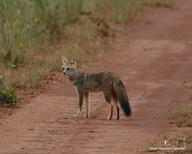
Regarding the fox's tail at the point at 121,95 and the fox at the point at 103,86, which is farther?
the fox at the point at 103,86

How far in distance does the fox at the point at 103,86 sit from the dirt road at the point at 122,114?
0.80ft

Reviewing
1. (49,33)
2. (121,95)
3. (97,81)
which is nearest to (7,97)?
(97,81)

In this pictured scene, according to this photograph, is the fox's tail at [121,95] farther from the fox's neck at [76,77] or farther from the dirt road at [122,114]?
the fox's neck at [76,77]

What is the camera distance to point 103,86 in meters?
9.75

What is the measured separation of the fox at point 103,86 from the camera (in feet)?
31.3

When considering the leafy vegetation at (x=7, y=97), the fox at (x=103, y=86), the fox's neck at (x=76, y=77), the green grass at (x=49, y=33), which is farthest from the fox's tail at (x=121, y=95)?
the green grass at (x=49, y=33)

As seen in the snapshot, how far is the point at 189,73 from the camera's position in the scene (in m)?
13.8

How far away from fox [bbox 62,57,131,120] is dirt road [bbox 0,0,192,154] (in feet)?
0.80

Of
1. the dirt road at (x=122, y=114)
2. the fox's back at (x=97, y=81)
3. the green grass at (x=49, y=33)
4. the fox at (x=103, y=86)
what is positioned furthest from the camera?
the green grass at (x=49, y=33)

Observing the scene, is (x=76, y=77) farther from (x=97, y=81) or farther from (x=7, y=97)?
(x=7, y=97)

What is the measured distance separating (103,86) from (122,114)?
0.70m

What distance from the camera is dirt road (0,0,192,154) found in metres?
8.11

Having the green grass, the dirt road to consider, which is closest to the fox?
the dirt road

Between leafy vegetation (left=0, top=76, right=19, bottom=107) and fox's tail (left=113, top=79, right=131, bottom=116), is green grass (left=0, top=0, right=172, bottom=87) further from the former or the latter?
fox's tail (left=113, top=79, right=131, bottom=116)
